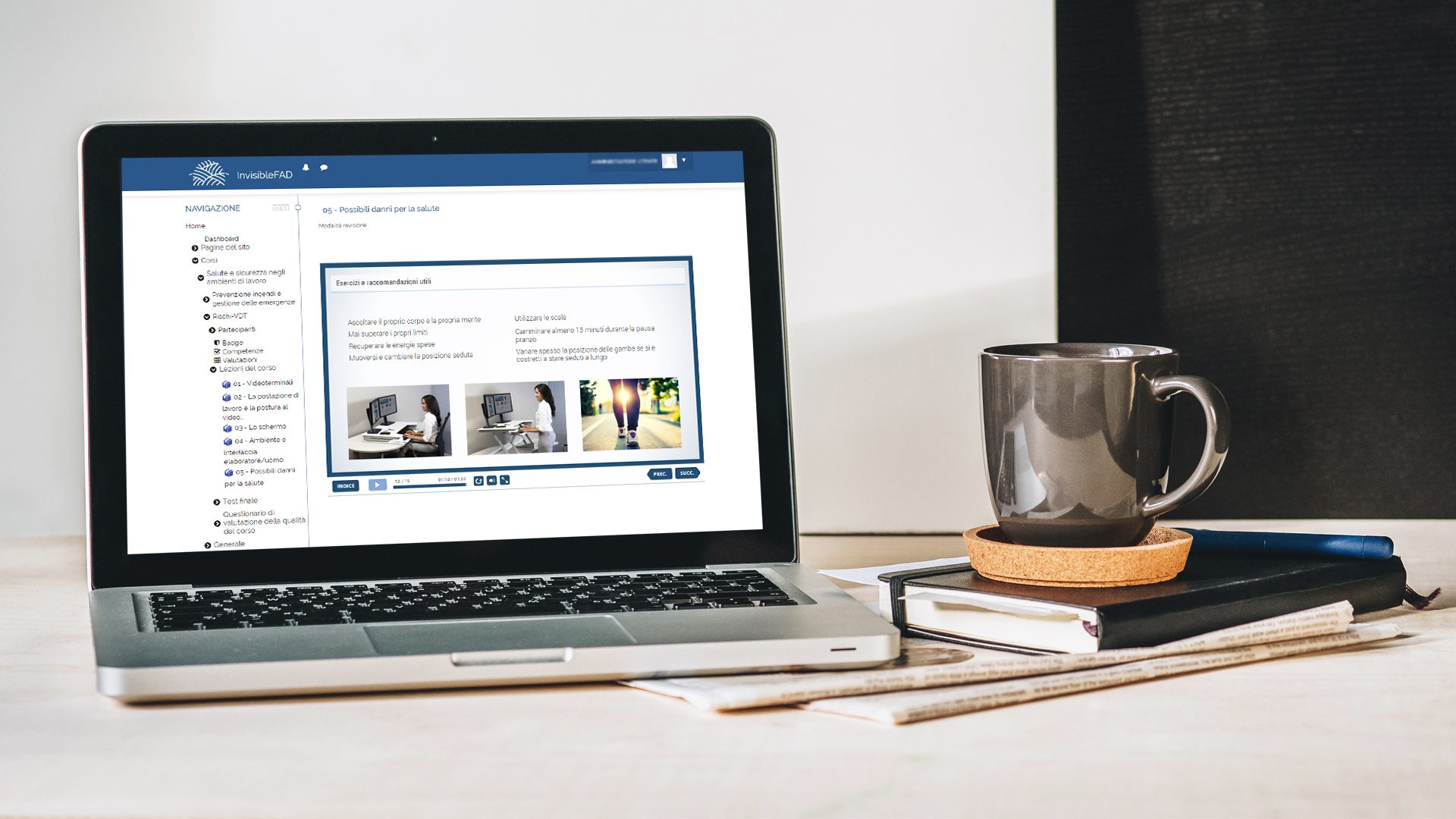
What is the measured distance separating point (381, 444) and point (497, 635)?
0.22 metres

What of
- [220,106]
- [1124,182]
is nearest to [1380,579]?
[1124,182]

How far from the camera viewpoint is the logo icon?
0.74m

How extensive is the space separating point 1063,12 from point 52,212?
92cm

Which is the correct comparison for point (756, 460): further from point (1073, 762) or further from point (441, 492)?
point (1073, 762)

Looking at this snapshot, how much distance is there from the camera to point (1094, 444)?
62 centimetres

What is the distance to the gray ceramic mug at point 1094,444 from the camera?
2.04 ft

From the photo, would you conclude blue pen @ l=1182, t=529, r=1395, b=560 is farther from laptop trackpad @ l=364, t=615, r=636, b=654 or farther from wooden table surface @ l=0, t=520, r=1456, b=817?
laptop trackpad @ l=364, t=615, r=636, b=654

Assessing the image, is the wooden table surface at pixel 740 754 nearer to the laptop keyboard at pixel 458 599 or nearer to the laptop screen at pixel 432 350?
the laptop keyboard at pixel 458 599

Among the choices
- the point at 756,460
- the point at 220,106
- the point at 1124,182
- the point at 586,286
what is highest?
the point at 220,106

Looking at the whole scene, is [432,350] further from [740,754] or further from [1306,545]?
[1306,545]

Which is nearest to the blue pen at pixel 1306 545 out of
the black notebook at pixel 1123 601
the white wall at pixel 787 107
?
the black notebook at pixel 1123 601

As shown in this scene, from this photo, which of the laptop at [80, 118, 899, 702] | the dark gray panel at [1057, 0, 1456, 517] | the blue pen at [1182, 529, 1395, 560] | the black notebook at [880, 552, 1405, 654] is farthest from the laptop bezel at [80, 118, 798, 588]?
the dark gray panel at [1057, 0, 1456, 517]

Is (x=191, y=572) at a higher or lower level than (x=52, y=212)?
lower

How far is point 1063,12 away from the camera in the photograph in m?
1.05
